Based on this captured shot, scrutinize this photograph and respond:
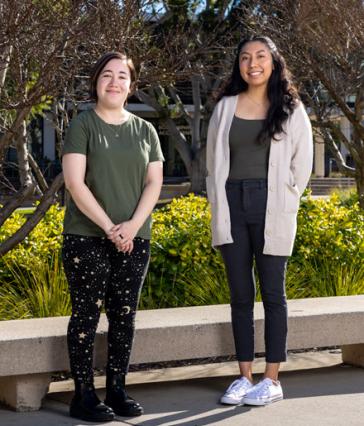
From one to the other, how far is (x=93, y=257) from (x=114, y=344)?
50 cm

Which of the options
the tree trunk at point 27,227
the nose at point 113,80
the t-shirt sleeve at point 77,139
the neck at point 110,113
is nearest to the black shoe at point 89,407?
the t-shirt sleeve at point 77,139

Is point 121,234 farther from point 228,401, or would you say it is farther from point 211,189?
point 228,401

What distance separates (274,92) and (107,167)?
112 centimetres

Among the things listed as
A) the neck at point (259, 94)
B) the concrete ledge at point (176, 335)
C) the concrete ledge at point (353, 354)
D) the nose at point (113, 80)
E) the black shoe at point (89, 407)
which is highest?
the nose at point (113, 80)

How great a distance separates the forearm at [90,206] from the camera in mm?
4684

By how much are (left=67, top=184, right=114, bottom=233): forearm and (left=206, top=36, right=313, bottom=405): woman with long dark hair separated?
76cm

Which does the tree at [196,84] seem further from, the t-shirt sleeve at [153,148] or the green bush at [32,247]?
the t-shirt sleeve at [153,148]

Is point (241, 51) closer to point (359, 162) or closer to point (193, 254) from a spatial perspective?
point (193, 254)

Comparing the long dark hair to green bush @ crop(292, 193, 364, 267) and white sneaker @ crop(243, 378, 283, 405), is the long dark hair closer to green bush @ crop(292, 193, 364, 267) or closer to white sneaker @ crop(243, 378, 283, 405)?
white sneaker @ crop(243, 378, 283, 405)

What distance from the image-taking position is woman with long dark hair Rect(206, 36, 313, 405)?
5133 millimetres

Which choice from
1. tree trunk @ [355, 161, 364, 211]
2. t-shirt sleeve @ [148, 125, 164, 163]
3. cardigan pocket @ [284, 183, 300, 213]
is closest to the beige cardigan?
cardigan pocket @ [284, 183, 300, 213]

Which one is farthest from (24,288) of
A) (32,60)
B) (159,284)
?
(32,60)

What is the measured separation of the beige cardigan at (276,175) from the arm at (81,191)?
75 cm

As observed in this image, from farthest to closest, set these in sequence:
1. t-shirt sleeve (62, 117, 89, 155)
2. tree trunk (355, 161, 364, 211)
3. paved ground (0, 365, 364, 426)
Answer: tree trunk (355, 161, 364, 211) → paved ground (0, 365, 364, 426) → t-shirt sleeve (62, 117, 89, 155)
